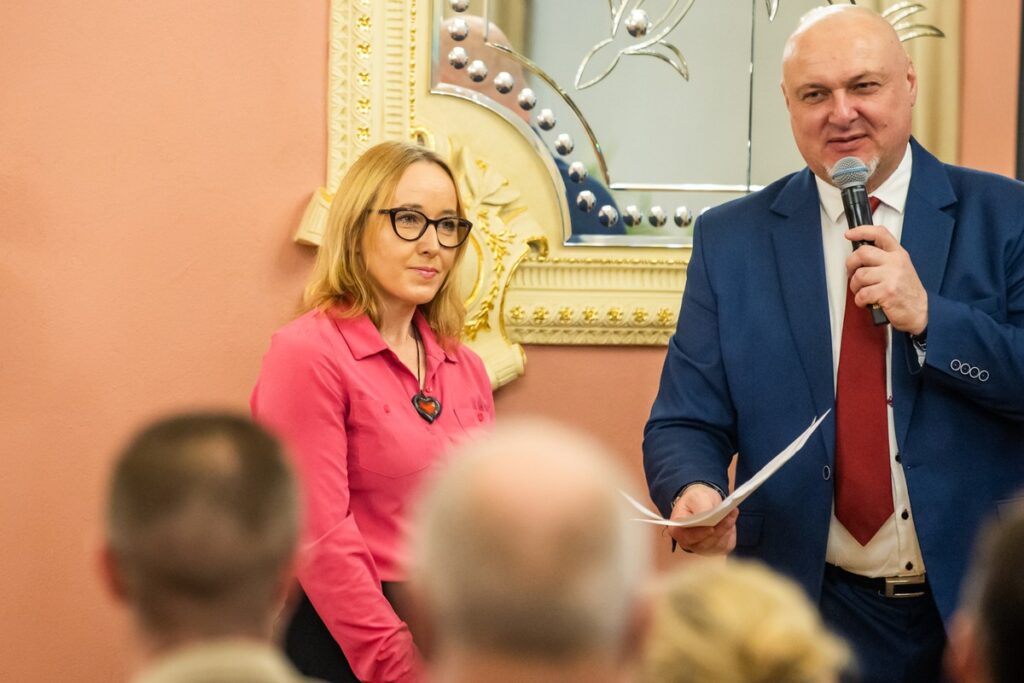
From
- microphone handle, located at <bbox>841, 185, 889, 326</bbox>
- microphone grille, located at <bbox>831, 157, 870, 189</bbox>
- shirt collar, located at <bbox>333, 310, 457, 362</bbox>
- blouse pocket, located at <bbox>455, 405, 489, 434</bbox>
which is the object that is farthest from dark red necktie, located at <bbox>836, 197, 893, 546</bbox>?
shirt collar, located at <bbox>333, 310, 457, 362</bbox>

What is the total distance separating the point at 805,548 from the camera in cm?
227

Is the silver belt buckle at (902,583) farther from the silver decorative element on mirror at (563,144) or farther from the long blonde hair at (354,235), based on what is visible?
the silver decorative element on mirror at (563,144)

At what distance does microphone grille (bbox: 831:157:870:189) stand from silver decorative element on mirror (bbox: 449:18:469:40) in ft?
3.53

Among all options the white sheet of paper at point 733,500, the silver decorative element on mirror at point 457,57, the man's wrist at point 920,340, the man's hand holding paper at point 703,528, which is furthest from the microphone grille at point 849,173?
the silver decorative element on mirror at point 457,57

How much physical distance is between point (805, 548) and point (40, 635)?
1.68m

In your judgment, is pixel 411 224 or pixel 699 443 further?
pixel 411 224

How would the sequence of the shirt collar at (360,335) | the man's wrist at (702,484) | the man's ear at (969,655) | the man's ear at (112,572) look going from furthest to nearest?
the shirt collar at (360,335) → the man's wrist at (702,484) → the man's ear at (112,572) → the man's ear at (969,655)

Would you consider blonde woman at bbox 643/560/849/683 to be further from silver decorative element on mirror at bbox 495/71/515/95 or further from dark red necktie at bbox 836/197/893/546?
silver decorative element on mirror at bbox 495/71/515/95

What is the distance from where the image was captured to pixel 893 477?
225 centimetres

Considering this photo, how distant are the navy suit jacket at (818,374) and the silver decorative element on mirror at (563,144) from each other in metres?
0.63

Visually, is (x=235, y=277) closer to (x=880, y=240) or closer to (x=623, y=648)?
(x=880, y=240)

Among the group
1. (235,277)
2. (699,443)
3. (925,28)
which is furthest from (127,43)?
(925,28)

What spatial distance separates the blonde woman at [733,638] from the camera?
1015mm

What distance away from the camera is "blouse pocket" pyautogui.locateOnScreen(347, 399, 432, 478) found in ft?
7.79
